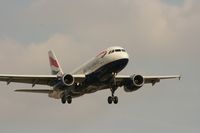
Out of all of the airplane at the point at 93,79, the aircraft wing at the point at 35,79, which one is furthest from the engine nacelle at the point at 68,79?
the aircraft wing at the point at 35,79

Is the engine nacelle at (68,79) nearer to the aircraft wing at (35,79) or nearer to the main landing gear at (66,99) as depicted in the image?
the aircraft wing at (35,79)

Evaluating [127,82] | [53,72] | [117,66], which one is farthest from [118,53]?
[53,72]

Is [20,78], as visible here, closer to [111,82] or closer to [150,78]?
[111,82]

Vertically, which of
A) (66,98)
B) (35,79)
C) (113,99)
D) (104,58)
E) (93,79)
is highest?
(104,58)

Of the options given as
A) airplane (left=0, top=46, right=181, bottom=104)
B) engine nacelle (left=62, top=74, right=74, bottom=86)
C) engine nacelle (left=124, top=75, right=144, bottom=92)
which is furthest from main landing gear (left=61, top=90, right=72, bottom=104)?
engine nacelle (left=124, top=75, right=144, bottom=92)

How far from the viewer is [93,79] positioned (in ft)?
278

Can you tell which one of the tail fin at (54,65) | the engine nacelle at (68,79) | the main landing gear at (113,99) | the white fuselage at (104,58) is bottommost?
the main landing gear at (113,99)

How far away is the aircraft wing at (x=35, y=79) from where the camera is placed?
8531cm

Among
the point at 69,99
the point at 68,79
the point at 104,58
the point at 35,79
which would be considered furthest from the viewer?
the point at 69,99

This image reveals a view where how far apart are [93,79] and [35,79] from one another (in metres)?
7.34

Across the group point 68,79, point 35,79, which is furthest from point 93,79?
point 35,79

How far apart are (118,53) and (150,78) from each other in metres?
12.1

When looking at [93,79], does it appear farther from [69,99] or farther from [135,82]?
[69,99]

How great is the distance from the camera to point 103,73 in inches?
3295
